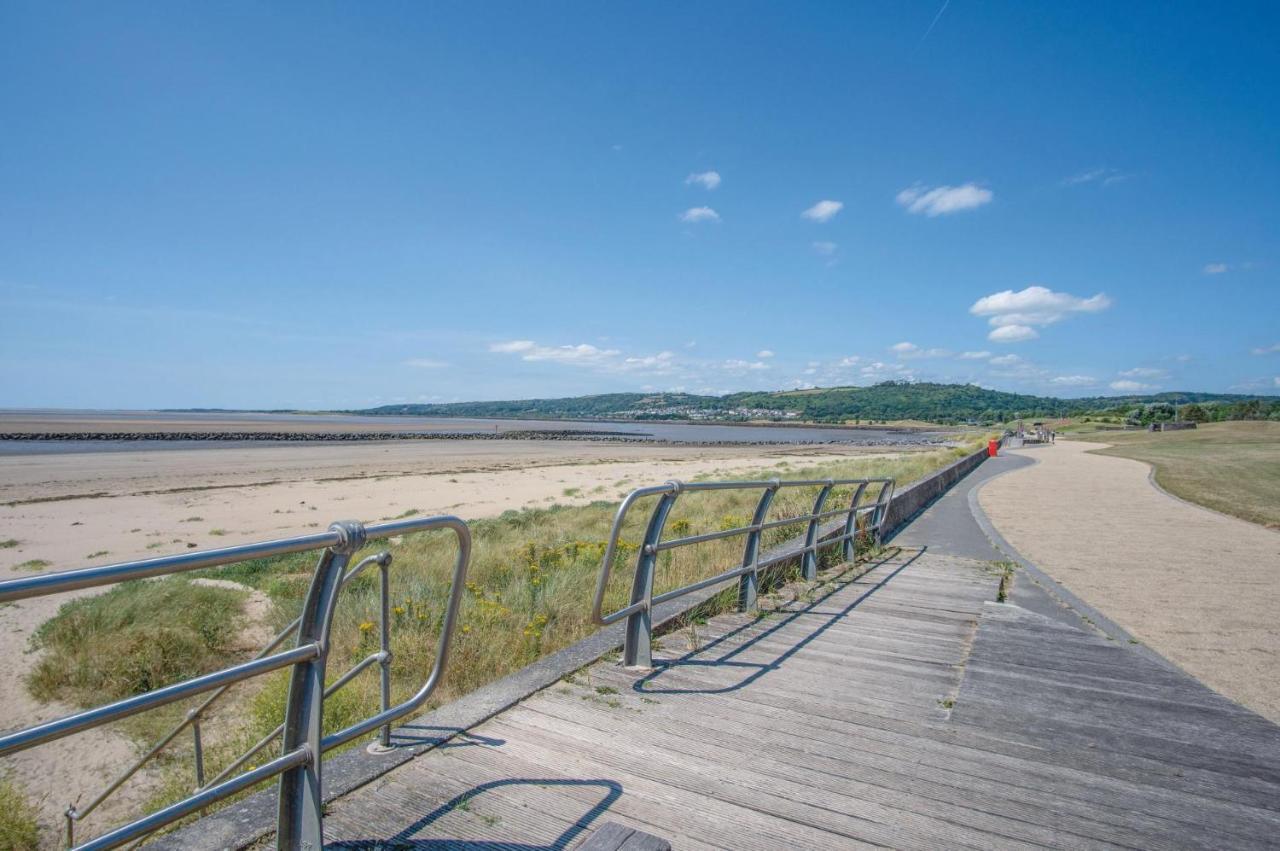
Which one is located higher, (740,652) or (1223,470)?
(740,652)

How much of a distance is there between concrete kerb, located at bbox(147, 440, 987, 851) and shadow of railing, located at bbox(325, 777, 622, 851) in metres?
0.33

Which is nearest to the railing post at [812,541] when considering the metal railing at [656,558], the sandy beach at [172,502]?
the metal railing at [656,558]

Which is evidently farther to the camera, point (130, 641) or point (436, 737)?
point (130, 641)

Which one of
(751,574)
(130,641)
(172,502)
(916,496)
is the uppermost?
(751,574)

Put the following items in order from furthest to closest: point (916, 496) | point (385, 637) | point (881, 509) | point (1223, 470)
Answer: point (1223, 470) → point (916, 496) → point (881, 509) → point (385, 637)

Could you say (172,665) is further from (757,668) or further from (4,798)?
(757,668)

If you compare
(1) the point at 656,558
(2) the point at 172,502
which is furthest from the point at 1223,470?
(2) the point at 172,502

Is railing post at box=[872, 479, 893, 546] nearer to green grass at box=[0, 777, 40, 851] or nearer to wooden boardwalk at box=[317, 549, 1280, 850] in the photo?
wooden boardwalk at box=[317, 549, 1280, 850]

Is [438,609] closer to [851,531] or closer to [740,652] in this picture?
[740,652]

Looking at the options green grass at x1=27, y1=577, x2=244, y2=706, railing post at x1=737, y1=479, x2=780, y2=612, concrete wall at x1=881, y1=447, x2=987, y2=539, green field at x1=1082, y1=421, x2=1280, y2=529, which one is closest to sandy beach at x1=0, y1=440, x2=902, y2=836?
green grass at x1=27, y1=577, x2=244, y2=706

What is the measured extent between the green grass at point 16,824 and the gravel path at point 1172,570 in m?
7.47

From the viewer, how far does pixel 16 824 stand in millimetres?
3980

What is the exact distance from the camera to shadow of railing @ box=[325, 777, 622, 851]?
7.48 ft

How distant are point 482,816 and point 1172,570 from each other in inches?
381
